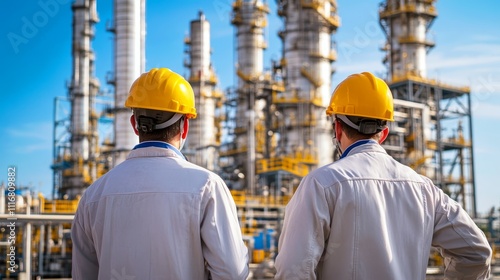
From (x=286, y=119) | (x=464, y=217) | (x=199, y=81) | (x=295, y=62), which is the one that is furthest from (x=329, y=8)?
(x=464, y=217)

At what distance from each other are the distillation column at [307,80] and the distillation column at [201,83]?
6.23 metres

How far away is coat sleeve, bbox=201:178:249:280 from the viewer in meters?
2.45

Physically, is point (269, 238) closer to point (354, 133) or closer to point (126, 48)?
point (126, 48)

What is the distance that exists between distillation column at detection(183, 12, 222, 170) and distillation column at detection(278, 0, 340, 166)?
6.23 metres

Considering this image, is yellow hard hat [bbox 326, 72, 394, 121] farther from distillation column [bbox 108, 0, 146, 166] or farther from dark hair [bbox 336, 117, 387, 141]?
distillation column [bbox 108, 0, 146, 166]

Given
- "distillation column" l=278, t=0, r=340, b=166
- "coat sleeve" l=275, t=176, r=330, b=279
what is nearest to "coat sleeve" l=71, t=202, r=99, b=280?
"coat sleeve" l=275, t=176, r=330, b=279

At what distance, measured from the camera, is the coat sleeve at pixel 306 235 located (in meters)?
2.52

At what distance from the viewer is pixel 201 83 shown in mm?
37312

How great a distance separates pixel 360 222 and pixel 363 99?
0.65 m

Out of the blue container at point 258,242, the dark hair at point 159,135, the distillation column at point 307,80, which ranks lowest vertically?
the blue container at point 258,242

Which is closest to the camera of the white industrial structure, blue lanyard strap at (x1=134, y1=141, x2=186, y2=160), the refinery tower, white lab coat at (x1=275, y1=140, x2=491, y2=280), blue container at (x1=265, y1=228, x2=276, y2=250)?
white lab coat at (x1=275, y1=140, x2=491, y2=280)

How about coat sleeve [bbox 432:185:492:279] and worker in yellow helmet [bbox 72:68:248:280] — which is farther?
coat sleeve [bbox 432:185:492:279]

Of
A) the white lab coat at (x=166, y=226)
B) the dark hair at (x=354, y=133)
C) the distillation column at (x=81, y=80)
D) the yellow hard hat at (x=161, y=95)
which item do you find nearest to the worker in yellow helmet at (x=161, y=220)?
the white lab coat at (x=166, y=226)

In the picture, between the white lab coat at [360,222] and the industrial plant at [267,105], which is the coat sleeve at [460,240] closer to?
the white lab coat at [360,222]
